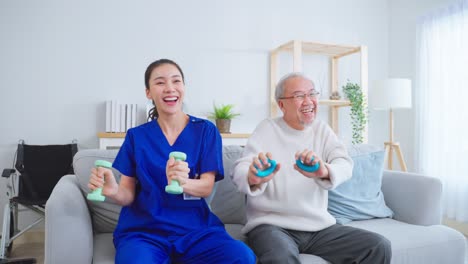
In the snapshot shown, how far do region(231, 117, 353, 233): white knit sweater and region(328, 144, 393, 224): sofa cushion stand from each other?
9.6 inches

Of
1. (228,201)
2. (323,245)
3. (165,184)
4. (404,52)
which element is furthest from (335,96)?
(165,184)

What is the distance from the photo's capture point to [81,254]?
1.26 m

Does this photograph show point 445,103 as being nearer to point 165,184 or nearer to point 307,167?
point 307,167

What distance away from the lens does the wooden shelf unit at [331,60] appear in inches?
137

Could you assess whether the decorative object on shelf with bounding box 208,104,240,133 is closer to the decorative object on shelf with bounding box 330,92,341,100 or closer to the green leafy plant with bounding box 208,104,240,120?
the green leafy plant with bounding box 208,104,240,120

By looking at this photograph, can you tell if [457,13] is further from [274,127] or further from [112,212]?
[112,212]

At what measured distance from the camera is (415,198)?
5.95 feet

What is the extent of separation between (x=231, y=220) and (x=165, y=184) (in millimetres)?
536

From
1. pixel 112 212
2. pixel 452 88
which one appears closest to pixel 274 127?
pixel 112 212

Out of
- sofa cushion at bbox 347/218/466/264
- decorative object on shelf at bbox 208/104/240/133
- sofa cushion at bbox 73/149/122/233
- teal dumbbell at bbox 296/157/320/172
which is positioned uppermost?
decorative object on shelf at bbox 208/104/240/133

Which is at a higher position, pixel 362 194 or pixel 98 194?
pixel 98 194

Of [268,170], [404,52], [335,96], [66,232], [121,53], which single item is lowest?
[66,232]

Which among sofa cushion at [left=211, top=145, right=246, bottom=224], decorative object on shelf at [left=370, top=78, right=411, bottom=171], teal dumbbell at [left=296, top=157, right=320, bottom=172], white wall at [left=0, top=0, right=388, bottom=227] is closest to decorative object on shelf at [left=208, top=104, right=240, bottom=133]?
white wall at [left=0, top=0, right=388, bottom=227]

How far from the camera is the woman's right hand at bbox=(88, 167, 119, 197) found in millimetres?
1168
